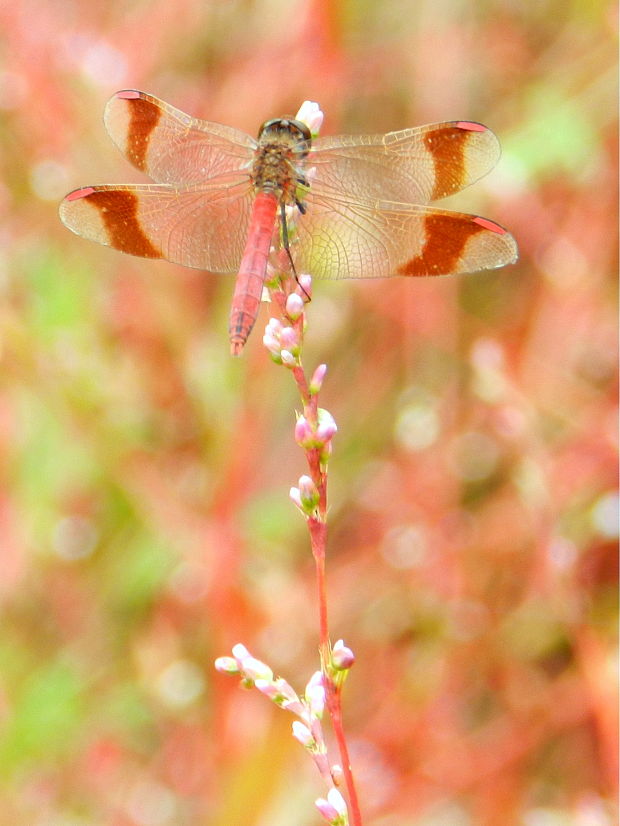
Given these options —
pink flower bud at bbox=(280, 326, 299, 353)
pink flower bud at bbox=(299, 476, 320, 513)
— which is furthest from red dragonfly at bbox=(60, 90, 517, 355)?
pink flower bud at bbox=(299, 476, 320, 513)

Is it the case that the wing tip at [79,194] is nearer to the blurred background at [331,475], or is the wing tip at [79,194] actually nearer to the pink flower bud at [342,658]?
the blurred background at [331,475]

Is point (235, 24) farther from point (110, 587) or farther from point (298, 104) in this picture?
point (110, 587)

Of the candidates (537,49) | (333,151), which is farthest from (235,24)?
(333,151)

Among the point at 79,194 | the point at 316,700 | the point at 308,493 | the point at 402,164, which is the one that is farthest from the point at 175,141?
the point at 316,700

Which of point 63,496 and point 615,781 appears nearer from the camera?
point 615,781

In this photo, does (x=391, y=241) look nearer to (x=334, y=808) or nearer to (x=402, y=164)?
(x=402, y=164)

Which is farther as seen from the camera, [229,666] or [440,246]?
[440,246]

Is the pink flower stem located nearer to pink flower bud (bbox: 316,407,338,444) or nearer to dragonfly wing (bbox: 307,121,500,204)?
pink flower bud (bbox: 316,407,338,444)
